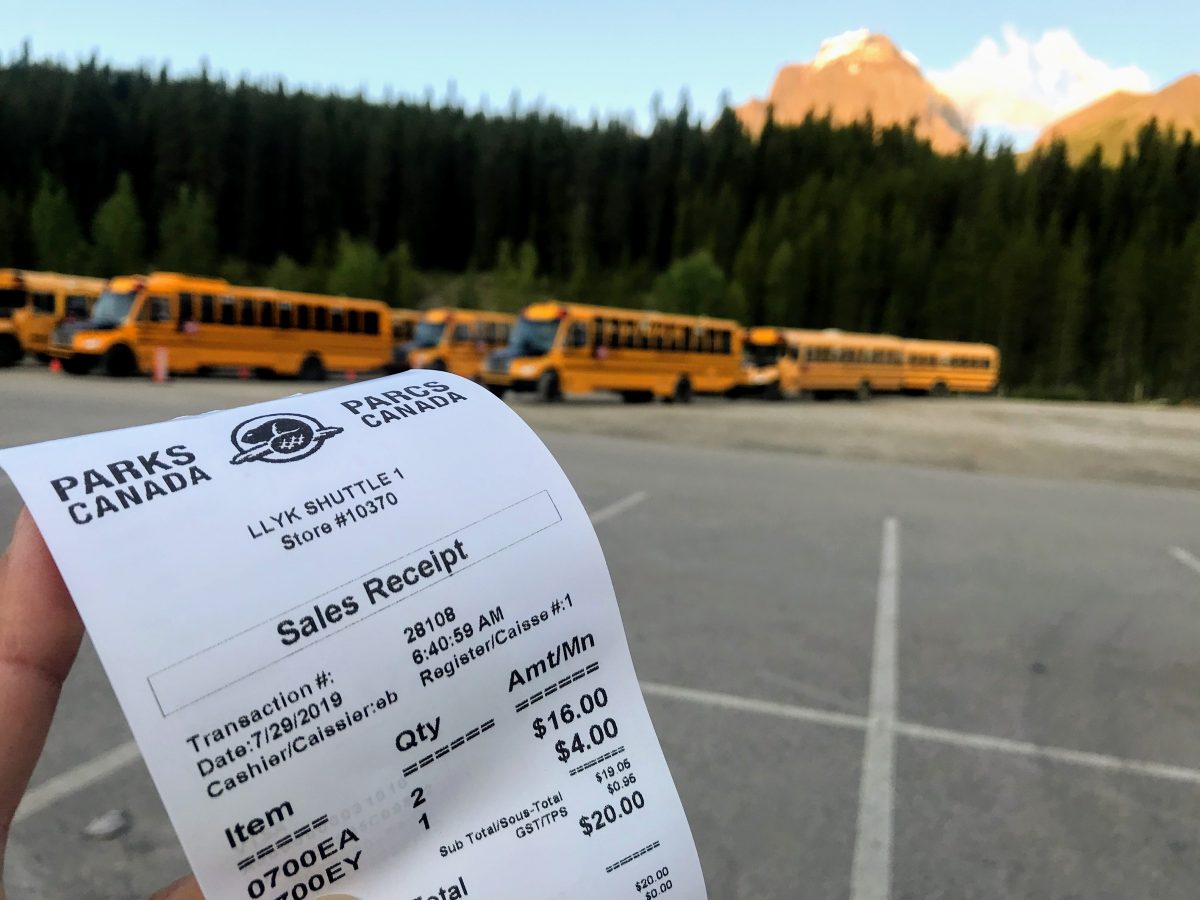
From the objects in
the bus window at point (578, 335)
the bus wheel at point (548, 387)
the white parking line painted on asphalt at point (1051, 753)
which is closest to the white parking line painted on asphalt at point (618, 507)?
the white parking line painted on asphalt at point (1051, 753)

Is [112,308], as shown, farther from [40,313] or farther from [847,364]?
[847,364]

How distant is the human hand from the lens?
608mm

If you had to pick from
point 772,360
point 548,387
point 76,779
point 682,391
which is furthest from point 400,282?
point 76,779

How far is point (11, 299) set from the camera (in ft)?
60.2

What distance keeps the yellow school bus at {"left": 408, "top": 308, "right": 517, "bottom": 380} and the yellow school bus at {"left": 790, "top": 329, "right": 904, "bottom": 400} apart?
9758 millimetres

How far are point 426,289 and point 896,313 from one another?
44.5 meters

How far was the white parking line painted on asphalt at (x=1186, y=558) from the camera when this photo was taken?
21.8 ft

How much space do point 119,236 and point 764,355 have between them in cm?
5575

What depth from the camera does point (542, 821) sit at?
0.65 m

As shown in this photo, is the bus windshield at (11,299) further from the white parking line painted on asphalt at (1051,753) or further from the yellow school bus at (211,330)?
the white parking line painted on asphalt at (1051,753)

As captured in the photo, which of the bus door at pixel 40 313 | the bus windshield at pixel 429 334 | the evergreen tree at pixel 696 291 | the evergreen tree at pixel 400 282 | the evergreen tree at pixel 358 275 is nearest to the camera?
the bus door at pixel 40 313

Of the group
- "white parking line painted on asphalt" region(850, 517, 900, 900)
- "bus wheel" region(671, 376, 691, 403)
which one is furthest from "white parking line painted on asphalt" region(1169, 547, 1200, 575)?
"bus wheel" region(671, 376, 691, 403)

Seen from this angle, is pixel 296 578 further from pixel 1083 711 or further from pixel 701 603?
pixel 701 603

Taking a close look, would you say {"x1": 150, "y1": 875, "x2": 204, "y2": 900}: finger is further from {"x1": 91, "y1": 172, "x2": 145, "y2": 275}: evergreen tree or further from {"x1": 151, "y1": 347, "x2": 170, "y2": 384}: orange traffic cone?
{"x1": 91, "y1": 172, "x2": 145, "y2": 275}: evergreen tree
